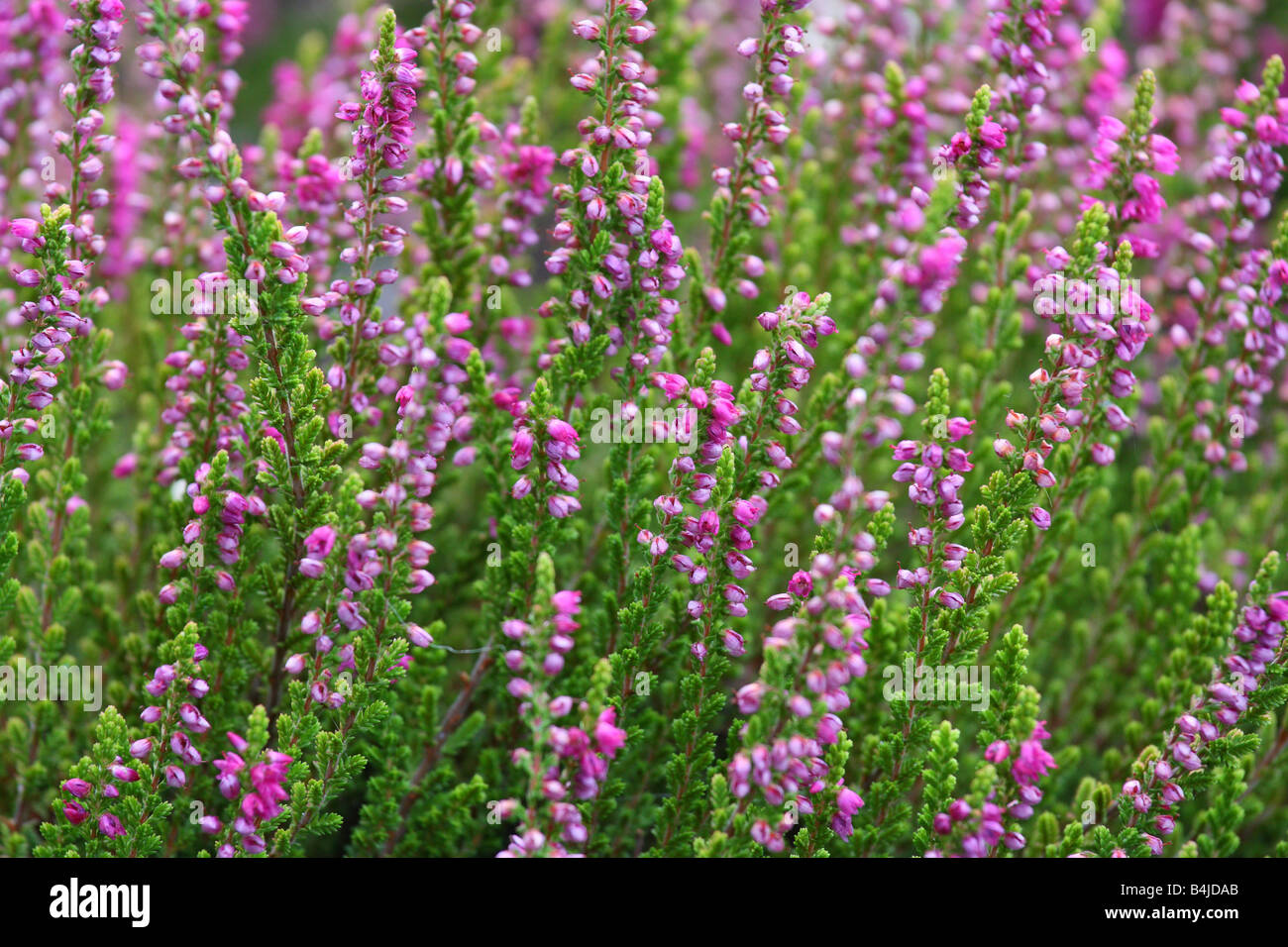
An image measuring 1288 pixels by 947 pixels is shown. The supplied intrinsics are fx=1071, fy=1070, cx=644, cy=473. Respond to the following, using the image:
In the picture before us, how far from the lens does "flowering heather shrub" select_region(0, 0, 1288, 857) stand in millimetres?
3141

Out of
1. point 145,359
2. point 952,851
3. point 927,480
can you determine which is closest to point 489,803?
point 952,851

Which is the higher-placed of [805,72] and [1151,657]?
[805,72]

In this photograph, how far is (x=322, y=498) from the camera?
3.29 metres

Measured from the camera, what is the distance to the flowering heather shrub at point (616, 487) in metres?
3.14

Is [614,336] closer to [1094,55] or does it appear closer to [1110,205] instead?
[1110,205]

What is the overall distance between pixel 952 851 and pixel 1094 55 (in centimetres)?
455

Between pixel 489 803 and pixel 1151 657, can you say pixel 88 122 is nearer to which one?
pixel 489 803

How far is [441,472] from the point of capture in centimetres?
437

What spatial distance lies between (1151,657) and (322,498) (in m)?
3.40

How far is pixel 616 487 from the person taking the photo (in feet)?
12.1

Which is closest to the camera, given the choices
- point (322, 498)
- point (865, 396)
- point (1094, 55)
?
point (865, 396)
